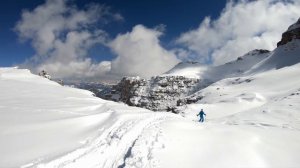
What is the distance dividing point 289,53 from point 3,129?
5842 inches

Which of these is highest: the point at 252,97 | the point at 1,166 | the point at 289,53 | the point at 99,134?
the point at 289,53

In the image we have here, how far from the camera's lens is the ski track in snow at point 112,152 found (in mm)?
10836

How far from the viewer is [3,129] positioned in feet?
46.6

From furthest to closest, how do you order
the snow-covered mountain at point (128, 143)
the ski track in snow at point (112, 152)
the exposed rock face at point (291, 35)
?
the exposed rock face at point (291, 35) → the snow-covered mountain at point (128, 143) → the ski track in snow at point (112, 152)

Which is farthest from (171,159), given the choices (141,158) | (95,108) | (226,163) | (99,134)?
(95,108)

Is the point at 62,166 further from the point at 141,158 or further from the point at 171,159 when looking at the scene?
the point at 171,159

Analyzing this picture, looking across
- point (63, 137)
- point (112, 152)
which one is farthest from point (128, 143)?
point (63, 137)

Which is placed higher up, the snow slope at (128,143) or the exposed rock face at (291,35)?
the exposed rock face at (291,35)

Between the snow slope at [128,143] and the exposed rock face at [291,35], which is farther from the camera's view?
the exposed rock face at [291,35]

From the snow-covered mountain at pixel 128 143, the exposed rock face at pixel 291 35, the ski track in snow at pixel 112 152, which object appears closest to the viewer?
the ski track in snow at pixel 112 152

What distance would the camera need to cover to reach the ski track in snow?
1084cm

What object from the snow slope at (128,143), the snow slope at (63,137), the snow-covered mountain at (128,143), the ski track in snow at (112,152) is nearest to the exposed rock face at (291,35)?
the snow-covered mountain at (128,143)

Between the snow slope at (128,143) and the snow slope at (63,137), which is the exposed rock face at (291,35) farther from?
the snow slope at (63,137)

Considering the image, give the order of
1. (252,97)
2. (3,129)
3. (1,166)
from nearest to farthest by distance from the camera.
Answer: (1,166) → (3,129) → (252,97)
